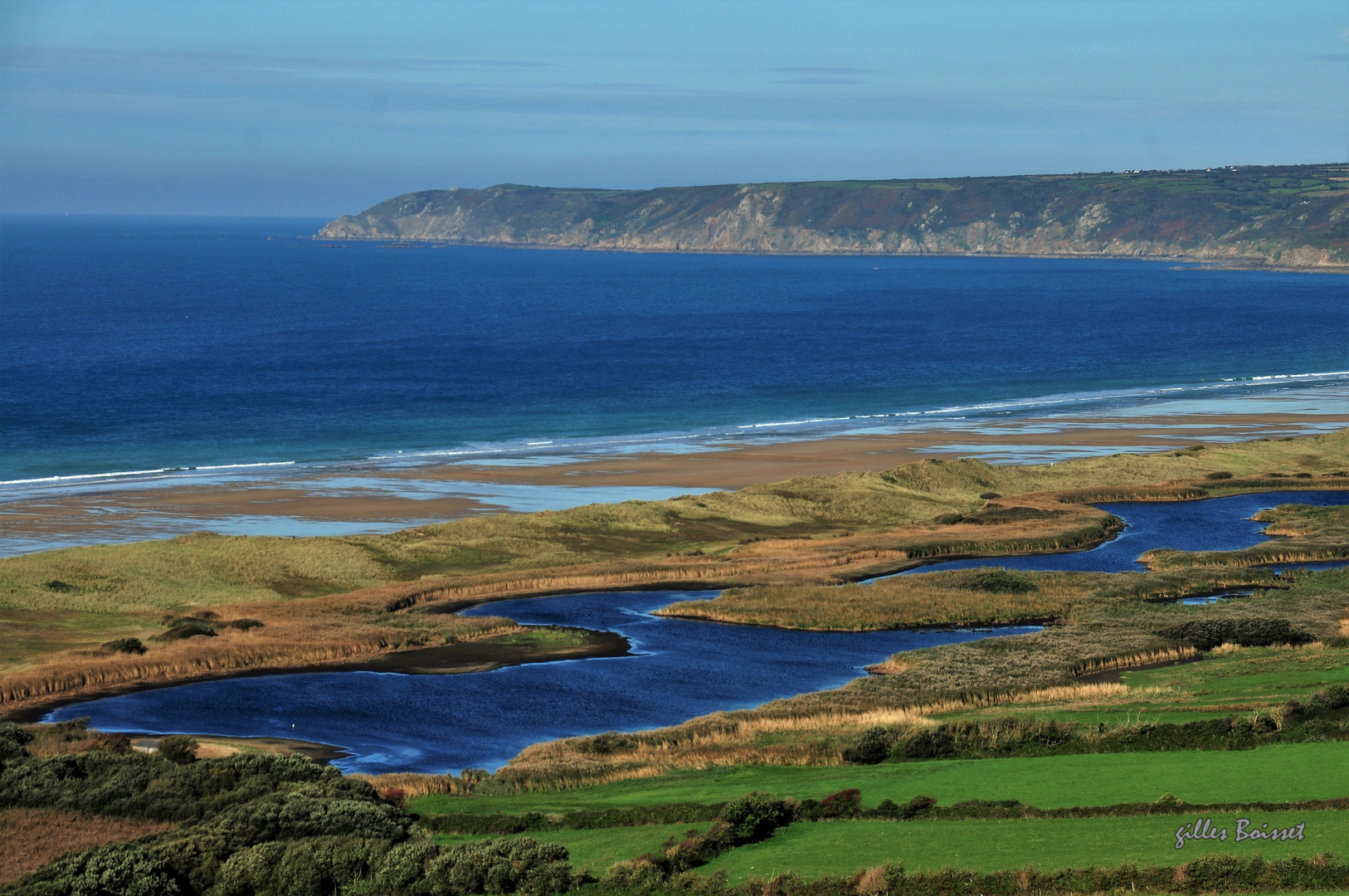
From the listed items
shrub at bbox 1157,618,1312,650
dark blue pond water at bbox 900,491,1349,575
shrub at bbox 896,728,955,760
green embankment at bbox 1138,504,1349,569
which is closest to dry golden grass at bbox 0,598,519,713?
shrub at bbox 896,728,955,760

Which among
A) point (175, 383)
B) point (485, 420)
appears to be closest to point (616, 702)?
point (485, 420)

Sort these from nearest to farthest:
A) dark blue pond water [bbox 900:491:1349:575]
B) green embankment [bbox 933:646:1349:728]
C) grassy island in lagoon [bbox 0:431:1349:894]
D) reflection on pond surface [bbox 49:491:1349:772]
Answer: grassy island in lagoon [bbox 0:431:1349:894] → green embankment [bbox 933:646:1349:728] → reflection on pond surface [bbox 49:491:1349:772] → dark blue pond water [bbox 900:491:1349:575]

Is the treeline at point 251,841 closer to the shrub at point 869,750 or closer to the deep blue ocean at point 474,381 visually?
the shrub at point 869,750

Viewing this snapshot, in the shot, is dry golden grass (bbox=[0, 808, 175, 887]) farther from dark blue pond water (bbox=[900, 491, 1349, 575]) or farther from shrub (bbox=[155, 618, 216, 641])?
dark blue pond water (bbox=[900, 491, 1349, 575])

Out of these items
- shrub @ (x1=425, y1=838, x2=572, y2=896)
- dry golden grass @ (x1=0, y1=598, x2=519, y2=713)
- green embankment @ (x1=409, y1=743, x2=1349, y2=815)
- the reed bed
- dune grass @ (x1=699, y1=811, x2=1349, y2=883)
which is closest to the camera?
dune grass @ (x1=699, y1=811, x2=1349, y2=883)

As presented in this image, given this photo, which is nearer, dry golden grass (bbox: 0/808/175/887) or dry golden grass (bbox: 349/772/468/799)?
dry golden grass (bbox: 0/808/175/887)

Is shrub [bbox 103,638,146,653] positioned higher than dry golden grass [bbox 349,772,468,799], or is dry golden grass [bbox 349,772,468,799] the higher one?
dry golden grass [bbox 349,772,468,799]
